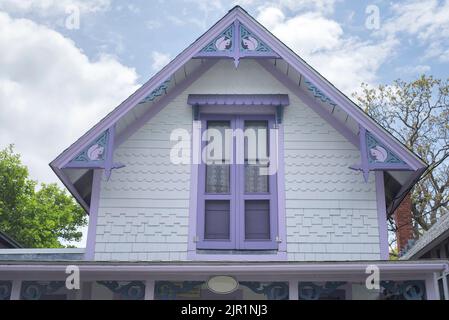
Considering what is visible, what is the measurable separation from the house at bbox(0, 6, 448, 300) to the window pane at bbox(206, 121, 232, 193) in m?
0.02

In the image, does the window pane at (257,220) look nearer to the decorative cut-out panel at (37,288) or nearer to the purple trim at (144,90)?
the purple trim at (144,90)

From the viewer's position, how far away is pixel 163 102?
1067 cm

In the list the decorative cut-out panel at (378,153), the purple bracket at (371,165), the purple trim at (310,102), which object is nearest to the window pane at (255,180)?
the purple trim at (310,102)

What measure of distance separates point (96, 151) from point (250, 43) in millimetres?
3369

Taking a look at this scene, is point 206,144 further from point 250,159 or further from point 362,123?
point 362,123

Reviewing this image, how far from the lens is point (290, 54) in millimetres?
10086

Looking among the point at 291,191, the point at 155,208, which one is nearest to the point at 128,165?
the point at 155,208

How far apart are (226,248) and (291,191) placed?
1.54 m

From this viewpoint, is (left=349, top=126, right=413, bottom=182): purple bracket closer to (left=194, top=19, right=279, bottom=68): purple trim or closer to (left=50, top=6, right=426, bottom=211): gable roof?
(left=50, top=6, right=426, bottom=211): gable roof

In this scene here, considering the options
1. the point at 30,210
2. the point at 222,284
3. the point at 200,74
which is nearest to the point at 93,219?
the point at 222,284

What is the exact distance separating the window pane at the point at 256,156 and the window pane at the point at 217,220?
546mm

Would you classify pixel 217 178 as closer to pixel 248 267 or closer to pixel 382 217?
pixel 248 267

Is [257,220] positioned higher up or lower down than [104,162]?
lower down

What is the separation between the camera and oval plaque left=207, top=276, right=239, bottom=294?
8.12 meters
